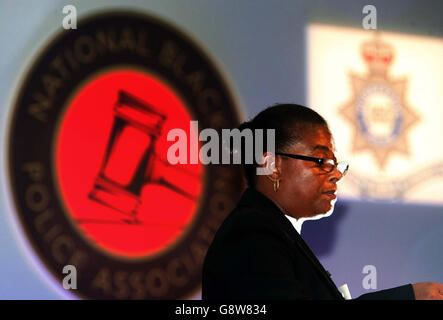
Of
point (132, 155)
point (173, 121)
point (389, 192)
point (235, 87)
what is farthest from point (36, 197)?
point (389, 192)

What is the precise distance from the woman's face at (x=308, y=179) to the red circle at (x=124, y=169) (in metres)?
1.41

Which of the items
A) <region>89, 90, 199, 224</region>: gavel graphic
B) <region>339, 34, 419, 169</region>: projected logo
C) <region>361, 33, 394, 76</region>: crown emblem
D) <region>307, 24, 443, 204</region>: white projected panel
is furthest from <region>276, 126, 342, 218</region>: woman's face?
<region>361, 33, 394, 76</region>: crown emblem

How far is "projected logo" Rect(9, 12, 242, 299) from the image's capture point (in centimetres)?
292

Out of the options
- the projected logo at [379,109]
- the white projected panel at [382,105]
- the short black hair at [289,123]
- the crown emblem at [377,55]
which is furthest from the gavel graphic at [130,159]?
the short black hair at [289,123]

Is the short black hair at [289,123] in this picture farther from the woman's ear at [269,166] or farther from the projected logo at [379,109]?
the projected logo at [379,109]

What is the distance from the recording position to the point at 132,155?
10.1 ft

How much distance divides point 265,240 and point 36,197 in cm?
168

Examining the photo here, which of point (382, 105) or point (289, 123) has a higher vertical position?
point (382, 105)

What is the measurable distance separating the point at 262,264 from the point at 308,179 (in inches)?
16.7

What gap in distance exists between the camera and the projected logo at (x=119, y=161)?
2.92 meters

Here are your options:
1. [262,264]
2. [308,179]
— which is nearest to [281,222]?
[308,179]

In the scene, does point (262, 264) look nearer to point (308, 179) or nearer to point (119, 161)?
point (308, 179)

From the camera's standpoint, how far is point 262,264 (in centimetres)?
142
